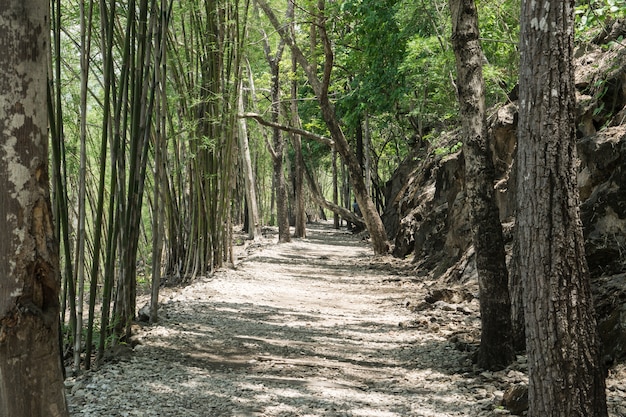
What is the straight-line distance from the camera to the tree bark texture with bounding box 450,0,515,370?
13.9 feet

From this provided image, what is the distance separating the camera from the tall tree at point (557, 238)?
2.74 meters

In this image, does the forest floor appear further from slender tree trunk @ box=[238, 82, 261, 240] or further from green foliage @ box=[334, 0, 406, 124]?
slender tree trunk @ box=[238, 82, 261, 240]

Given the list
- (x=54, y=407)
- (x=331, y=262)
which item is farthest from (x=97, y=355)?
(x=331, y=262)

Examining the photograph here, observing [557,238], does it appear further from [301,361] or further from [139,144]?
[139,144]

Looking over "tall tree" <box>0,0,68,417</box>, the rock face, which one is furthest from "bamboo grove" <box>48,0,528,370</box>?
the rock face

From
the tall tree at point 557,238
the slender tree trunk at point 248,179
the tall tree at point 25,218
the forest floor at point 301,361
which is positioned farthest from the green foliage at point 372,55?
the tall tree at point 25,218

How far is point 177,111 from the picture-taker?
8.32 meters

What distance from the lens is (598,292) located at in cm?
439

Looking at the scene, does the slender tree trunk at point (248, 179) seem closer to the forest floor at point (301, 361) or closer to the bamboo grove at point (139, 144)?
the bamboo grove at point (139, 144)

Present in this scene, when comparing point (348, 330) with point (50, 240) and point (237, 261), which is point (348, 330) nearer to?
point (50, 240)

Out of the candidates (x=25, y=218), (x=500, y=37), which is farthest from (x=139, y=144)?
(x=500, y=37)

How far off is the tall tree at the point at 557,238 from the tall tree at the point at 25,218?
1927 millimetres

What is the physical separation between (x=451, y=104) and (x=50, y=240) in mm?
12372

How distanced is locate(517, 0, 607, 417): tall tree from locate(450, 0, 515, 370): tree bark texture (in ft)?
4.75
